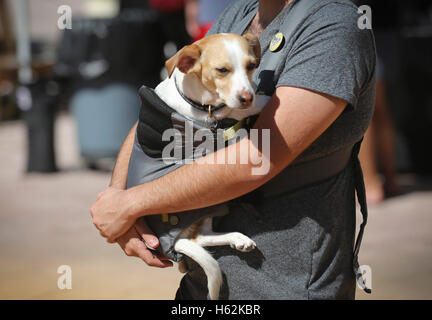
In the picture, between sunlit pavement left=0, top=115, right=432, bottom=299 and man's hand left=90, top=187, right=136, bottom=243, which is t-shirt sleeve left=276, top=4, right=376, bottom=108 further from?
sunlit pavement left=0, top=115, right=432, bottom=299

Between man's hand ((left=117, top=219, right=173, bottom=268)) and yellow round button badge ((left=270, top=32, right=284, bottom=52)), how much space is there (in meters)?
0.58

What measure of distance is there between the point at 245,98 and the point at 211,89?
7.6 inches

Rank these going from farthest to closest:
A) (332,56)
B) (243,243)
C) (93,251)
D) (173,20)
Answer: (173,20) → (93,251) → (243,243) → (332,56)

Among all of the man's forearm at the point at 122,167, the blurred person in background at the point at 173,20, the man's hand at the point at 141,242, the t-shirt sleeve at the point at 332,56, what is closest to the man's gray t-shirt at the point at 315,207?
the t-shirt sleeve at the point at 332,56

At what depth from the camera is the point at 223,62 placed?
5.35 ft

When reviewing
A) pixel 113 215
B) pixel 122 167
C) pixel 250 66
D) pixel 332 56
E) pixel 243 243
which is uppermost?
pixel 250 66

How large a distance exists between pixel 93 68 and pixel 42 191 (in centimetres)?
152

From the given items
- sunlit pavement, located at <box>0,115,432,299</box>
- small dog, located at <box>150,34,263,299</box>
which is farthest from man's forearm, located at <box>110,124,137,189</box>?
sunlit pavement, located at <box>0,115,432,299</box>

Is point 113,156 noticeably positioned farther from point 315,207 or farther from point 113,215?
point 315,207

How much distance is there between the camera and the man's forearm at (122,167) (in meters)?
1.67

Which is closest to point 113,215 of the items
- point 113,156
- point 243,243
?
point 243,243
